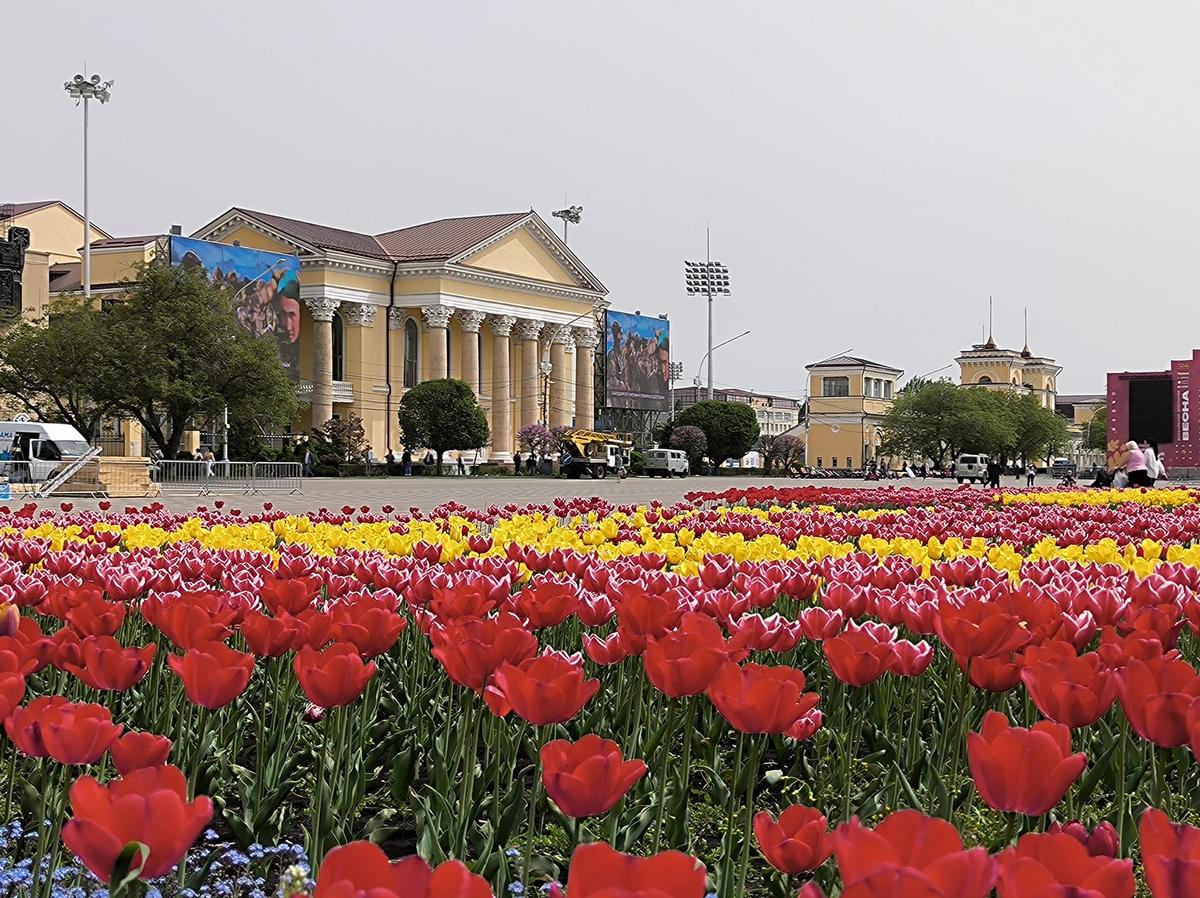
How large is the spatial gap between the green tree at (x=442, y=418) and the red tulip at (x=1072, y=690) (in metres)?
65.1

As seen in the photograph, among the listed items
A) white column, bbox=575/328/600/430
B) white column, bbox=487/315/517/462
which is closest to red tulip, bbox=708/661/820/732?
white column, bbox=487/315/517/462

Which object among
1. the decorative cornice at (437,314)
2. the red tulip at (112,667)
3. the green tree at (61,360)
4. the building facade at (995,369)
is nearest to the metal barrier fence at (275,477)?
the green tree at (61,360)

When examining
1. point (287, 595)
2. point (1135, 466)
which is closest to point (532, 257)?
point (1135, 466)

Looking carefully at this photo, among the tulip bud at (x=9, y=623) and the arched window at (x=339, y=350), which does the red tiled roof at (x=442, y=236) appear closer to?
the arched window at (x=339, y=350)

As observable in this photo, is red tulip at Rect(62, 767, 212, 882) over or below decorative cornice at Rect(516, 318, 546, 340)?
below

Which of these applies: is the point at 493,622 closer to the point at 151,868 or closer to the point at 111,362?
the point at 151,868

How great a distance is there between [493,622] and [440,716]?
3.84ft

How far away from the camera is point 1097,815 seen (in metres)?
3.24

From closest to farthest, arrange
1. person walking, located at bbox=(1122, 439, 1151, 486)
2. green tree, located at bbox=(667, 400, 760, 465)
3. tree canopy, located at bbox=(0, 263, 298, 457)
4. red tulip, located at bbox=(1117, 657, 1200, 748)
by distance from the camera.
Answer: red tulip, located at bbox=(1117, 657, 1200, 748) < person walking, located at bbox=(1122, 439, 1151, 486) < tree canopy, located at bbox=(0, 263, 298, 457) < green tree, located at bbox=(667, 400, 760, 465)

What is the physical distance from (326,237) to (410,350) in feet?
25.4

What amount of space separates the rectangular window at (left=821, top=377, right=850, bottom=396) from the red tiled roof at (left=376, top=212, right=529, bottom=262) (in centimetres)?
5553

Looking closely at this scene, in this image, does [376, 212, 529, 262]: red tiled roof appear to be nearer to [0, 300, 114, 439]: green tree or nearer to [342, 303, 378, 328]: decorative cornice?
[342, 303, 378, 328]: decorative cornice

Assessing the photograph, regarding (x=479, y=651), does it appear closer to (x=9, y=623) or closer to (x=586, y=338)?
(x=9, y=623)

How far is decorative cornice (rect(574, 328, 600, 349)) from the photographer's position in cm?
8650
